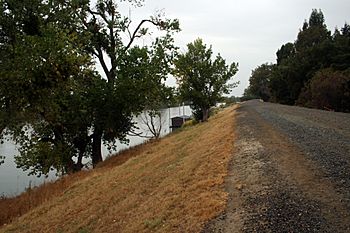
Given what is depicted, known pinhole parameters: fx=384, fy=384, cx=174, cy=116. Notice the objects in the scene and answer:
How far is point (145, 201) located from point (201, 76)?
114 ft

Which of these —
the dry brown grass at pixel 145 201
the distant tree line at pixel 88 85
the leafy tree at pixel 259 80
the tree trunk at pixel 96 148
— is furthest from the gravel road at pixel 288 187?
→ the leafy tree at pixel 259 80

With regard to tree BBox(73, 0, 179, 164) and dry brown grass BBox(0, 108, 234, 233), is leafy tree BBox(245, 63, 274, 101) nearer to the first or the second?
tree BBox(73, 0, 179, 164)

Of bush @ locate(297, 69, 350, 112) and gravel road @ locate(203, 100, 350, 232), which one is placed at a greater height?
bush @ locate(297, 69, 350, 112)

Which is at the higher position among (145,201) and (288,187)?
(288,187)

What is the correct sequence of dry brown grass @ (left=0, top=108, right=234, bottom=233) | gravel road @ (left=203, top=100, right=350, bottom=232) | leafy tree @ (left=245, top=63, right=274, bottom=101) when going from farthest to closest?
leafy tree @ (left=245, top=63, right=274, bottom=101) → dry brown grass @ (left=0, top=108, right=234, bottom=233) → gravel road @ (left=203, top=100, right=350, bottom=232)

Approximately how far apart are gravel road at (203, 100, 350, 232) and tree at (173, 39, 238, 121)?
3085 cm

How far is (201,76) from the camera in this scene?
43344 millimetres

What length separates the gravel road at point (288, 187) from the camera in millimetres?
6020

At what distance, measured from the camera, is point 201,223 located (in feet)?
21.8

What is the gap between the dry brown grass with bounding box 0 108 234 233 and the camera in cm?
743


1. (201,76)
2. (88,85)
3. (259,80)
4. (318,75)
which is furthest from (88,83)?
(259,80)

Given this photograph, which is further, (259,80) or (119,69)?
(259,80)

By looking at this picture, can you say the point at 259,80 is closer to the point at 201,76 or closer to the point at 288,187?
the point at 201,76

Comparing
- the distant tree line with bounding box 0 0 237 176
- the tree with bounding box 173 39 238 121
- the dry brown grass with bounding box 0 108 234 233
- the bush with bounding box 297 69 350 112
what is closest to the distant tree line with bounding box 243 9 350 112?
the bush with bounding box 297 69 350 112
